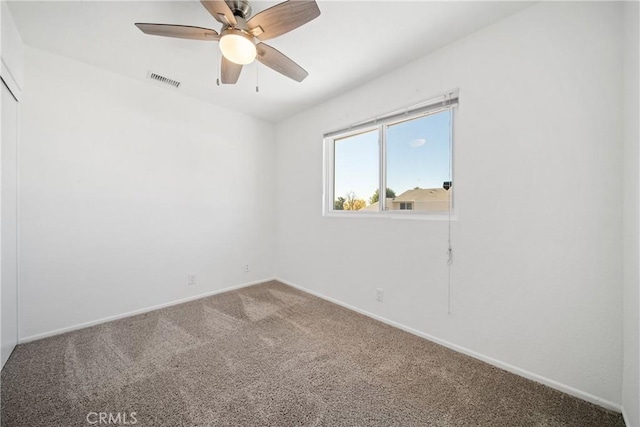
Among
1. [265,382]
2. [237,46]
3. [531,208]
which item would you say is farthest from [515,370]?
[237,46]

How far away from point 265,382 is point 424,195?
76.3 inches

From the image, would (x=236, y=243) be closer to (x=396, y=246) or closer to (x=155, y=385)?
(x=155, y=385)

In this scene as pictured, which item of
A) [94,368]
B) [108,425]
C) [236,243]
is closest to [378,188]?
[236,243]

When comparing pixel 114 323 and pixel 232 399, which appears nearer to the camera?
pixel 232 399

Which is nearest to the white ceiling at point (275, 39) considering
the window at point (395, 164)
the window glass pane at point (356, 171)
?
the window at point (395, 164)

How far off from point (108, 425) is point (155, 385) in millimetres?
277

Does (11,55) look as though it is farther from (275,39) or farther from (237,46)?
(275,39)

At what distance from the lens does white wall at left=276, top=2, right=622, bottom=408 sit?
53.2 inches

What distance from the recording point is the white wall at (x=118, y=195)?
2033 millimetres

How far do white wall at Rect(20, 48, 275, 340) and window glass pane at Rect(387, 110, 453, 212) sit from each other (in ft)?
6.88

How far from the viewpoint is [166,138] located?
8.89 ft

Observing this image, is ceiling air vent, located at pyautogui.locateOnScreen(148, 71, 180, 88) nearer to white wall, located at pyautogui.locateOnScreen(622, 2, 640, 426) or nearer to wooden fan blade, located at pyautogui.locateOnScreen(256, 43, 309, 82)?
wooden fan blade, located at pyautogui.locateOnScreen(256, 43, 309, 82)

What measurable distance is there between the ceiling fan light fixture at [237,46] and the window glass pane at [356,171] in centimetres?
151

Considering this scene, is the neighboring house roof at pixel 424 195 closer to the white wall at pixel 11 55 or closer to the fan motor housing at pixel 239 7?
the fan motor housing at pixel 239 7
